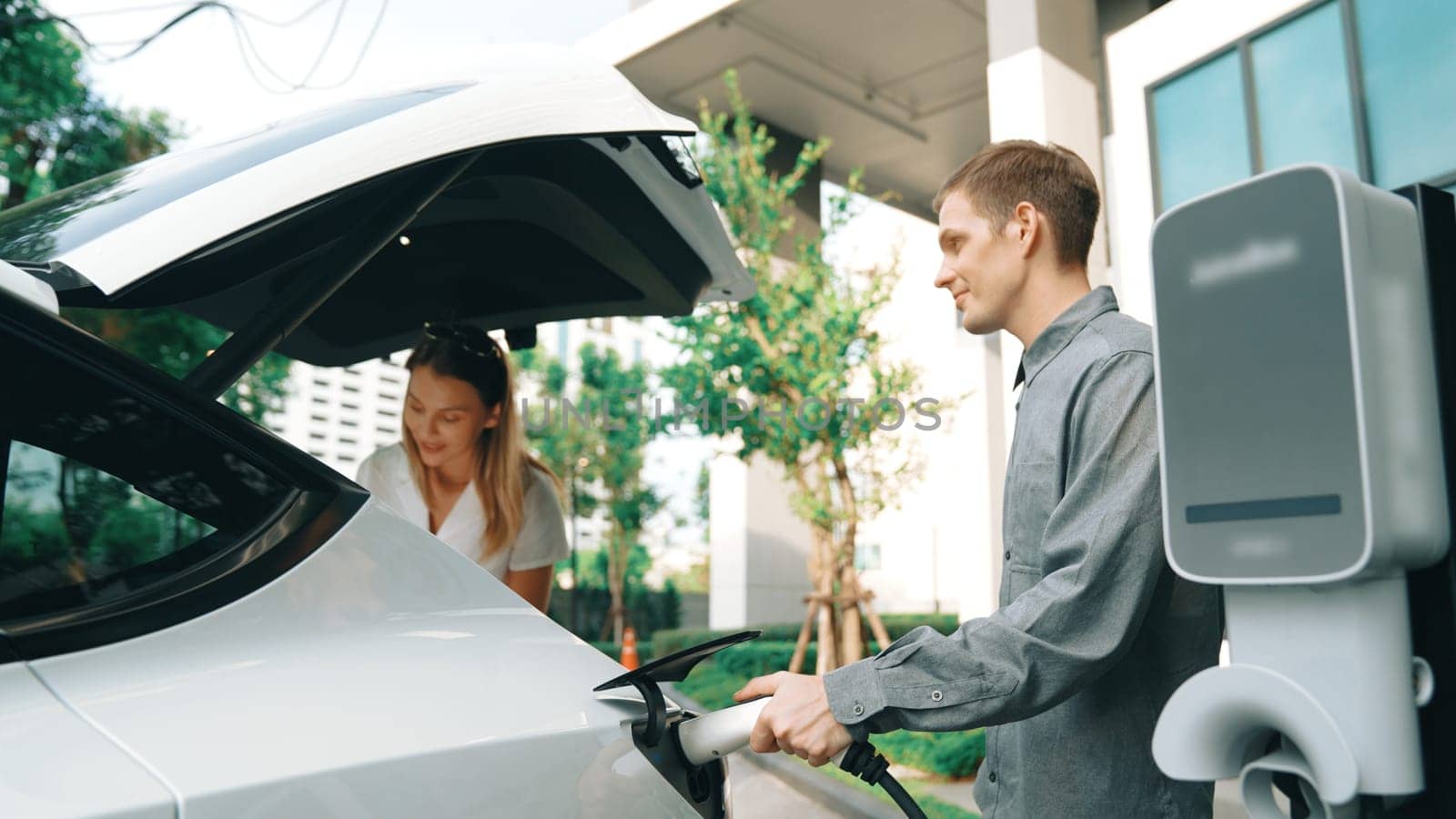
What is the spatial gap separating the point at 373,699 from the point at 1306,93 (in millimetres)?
7092

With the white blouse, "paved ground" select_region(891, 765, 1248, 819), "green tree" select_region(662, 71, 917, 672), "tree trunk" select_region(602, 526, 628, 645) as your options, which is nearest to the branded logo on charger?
the white blouse

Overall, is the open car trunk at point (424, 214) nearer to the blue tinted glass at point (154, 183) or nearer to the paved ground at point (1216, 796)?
the blue tinted glass at point (154, 183)

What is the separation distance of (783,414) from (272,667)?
9.54 meters

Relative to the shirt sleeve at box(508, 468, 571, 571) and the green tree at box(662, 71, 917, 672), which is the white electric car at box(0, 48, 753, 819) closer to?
the shirt sleeve at box(508, 468, 571, 571)

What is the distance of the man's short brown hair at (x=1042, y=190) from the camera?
5.80ft

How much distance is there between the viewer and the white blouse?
2666 millimetres

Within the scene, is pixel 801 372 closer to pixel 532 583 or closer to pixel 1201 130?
pixel 1201 130

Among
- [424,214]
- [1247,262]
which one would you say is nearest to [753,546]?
[424,214]

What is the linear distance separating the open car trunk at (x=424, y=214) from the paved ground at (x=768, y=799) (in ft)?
11.5

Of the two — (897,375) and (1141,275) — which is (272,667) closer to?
(1141,275)

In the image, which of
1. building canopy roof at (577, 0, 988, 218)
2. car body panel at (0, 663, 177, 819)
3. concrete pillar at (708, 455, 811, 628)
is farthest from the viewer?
concrete pillar at (708, 455, 811, 628)

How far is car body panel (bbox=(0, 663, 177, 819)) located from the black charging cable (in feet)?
2.67

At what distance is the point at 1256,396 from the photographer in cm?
94

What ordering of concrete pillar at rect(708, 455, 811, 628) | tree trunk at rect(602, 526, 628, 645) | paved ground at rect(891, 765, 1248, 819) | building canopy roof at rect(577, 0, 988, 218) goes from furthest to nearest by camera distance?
tree trunk at rect(602, 526, 628, 645) → concrete pillar at rect(708, 455, 811, 628) → building canopy roof at rect(577, 0, 988, 218) → paved ground at rect(891, 765, 1248, 819)
